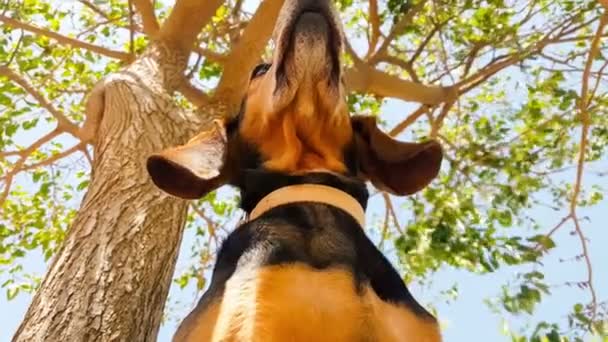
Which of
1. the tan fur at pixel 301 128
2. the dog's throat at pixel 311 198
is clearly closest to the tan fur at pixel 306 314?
the dog's throat at pixel 311 198

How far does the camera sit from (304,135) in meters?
2.59

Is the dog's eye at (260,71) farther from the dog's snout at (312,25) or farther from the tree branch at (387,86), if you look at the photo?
the tree branch at (387,86)

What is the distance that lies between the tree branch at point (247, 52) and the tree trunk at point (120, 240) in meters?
1.04

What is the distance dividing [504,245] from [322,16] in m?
3.59

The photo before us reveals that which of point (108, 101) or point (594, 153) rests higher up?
point (594, 153)

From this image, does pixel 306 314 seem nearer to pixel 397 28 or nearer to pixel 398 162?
pixel 398 162

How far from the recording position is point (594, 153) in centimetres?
691

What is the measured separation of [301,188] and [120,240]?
136 cm

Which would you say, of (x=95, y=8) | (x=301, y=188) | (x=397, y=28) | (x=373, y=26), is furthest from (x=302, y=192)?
(x=95, y=8)

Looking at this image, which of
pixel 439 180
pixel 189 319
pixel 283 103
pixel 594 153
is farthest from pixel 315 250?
pixel 594 153

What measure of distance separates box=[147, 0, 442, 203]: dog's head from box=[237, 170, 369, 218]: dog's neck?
5 centimetres

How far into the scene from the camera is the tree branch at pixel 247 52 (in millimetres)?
5406

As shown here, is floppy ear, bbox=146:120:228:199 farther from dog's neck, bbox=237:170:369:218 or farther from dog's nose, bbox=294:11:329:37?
dog's nose, bbox=294:11:329:37

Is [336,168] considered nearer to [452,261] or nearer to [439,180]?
[452,261]
